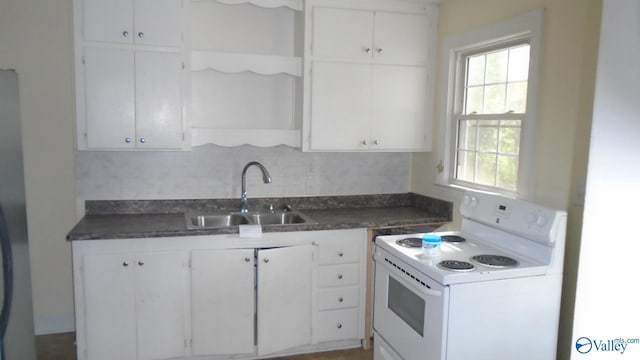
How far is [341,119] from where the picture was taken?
129 inches

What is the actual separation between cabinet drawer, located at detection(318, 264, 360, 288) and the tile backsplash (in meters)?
0.71

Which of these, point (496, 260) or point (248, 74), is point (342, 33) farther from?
point (496, 260)

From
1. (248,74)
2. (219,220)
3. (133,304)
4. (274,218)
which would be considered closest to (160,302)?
(133,304)

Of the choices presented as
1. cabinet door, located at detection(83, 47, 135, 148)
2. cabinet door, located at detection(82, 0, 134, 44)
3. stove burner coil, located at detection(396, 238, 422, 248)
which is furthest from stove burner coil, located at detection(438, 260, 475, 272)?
cabinet door, located at detection(82, 0, 134, 44)

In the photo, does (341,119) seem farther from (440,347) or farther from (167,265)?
(440,347)

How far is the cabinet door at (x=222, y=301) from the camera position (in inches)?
112

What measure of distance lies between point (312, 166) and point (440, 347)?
185cm

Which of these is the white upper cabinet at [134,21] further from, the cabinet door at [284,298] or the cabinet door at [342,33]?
the cabinet door at [284,298]

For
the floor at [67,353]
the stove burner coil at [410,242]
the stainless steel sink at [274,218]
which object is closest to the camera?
the stove burner coil at [410,242]

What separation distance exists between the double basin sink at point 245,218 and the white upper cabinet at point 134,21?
3.83 feet

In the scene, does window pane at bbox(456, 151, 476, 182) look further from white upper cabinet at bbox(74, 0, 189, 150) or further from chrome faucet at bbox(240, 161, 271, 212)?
white upper cabinet at bbox(74, 0, 189, 150)

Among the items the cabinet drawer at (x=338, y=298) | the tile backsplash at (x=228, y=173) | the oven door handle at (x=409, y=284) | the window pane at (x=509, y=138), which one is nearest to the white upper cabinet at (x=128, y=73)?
the tile backsplash at (x=228, y=173)

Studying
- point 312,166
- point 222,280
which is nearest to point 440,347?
point 222,280

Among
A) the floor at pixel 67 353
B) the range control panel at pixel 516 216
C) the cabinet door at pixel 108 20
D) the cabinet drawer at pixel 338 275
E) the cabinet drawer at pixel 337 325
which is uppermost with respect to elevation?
the cabinet door at pixel 108 20
